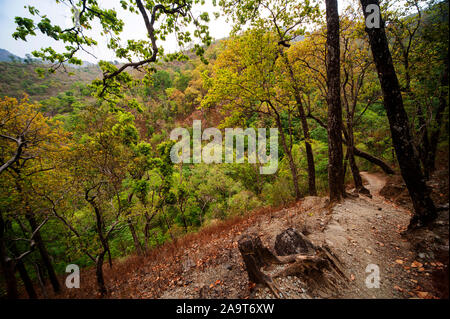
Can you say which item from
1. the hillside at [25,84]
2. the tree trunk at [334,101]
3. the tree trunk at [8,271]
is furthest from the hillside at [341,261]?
the hillside at [25,84]

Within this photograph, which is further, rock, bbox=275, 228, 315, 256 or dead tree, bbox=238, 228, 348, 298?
rock, bbox=275, 228, 315, 256

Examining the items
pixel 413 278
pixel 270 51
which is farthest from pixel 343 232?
pixel 270 51

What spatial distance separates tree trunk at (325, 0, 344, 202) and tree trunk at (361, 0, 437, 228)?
194cm

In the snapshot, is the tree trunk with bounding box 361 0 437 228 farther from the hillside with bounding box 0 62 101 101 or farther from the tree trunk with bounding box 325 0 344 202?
the hillside with bounding box 0 62 101 101

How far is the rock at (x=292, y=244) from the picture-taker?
3823 millimetres

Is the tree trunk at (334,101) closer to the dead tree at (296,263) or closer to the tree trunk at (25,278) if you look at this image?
the dead tree at (296,263)

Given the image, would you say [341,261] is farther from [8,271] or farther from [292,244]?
[8,271]

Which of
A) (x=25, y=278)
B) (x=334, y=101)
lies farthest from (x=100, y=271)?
(x=334, y=101)

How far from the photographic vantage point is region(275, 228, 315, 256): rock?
3.82 m

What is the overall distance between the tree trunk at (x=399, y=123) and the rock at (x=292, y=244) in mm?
2396

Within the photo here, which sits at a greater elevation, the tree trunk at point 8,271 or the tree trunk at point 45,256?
the tree trunk at point 8,271

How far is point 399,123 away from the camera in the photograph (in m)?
3.61

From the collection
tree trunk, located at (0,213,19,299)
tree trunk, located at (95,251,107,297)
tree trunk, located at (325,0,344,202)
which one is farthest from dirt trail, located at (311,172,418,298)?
tree trunk, located at (95,251,107,297)

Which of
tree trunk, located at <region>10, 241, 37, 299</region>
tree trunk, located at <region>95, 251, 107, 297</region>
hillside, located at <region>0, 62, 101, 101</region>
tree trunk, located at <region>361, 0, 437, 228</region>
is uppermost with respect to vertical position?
hillside, located at <region>0, 62, 101, 101</region>
